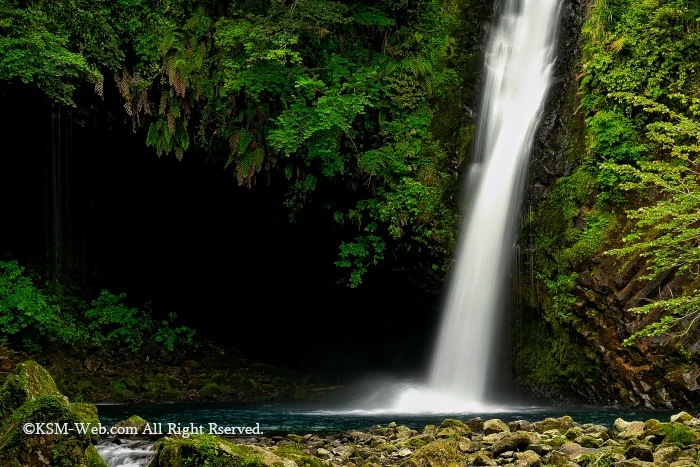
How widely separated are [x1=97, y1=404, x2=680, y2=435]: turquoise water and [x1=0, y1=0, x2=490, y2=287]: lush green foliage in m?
3.26

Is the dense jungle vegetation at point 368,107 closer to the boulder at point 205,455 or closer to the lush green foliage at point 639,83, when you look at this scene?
the lush green foliage at point 639,83

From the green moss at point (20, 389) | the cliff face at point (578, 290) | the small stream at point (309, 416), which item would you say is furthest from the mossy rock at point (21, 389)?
the cliff face at point (578, 290)

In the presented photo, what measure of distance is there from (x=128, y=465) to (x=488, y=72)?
11.6 m

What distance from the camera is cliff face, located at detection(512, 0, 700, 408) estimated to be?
10883 millimetres

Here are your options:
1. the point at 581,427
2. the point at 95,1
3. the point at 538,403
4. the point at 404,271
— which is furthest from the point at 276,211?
the point at 581,427

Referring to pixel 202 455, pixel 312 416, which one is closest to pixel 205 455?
pixel 202 455

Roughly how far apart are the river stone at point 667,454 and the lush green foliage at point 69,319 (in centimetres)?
1264

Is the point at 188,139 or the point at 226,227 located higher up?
the point at 188,139

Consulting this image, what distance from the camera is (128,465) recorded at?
22.8ft

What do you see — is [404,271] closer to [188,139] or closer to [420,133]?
[420,133]

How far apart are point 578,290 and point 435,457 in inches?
271

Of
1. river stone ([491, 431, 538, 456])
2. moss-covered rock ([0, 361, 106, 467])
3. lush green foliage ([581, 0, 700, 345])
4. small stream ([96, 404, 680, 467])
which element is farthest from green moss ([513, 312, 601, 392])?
moss-covered rock ([0, 361, 106, 467])

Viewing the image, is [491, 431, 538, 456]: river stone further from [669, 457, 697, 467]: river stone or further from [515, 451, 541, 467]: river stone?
[669, 457, 697, 467]: river stone

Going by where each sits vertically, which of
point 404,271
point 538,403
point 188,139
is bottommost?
point 538,403
